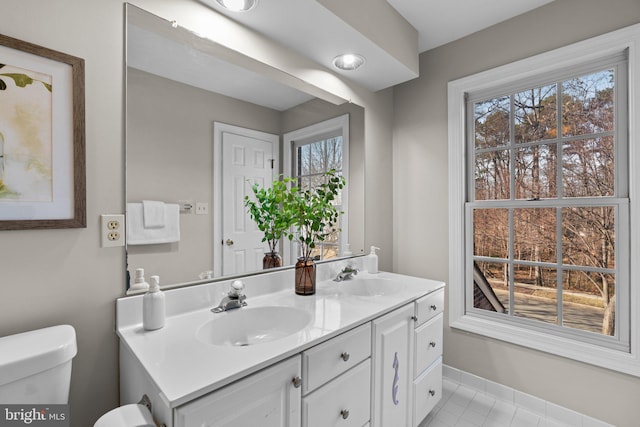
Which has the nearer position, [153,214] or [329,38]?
[153,214]

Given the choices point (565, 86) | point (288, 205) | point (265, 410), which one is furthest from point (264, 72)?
point (565, 86)

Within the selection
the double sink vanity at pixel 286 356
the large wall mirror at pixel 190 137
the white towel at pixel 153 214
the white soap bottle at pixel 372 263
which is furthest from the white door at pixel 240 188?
the white soap bottle at pixel 372 263

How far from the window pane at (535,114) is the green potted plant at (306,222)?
4.29 ft

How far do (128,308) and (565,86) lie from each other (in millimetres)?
2531

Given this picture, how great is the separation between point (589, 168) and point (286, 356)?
1962 mm

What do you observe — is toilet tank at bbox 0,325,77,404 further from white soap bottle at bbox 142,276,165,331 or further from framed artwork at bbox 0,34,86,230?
framed artwork at bbox 0,34,86,230

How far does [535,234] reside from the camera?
6.29 ft

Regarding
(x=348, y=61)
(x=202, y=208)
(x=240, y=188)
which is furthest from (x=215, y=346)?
(x=348, y=61)

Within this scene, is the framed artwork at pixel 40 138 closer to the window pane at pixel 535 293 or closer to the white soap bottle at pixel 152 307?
the white soap bottle at pixel 152 307

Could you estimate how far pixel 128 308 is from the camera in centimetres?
111

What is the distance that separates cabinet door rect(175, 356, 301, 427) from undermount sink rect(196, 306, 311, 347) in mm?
310

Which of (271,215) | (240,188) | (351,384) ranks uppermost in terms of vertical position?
(240,188)

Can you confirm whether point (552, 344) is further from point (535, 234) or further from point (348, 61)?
point (348, 61)

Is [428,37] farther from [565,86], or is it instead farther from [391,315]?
[391,315]
